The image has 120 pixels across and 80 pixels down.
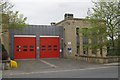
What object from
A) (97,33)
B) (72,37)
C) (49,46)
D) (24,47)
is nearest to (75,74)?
(97,33)

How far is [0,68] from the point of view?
1036 inches

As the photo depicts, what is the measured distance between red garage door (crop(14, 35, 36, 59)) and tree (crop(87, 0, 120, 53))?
11.9m

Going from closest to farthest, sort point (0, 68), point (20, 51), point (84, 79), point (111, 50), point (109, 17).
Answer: point (84, 79) < point (0, 68) < point (109, 17) < point (111, 50) < point (20, 51)

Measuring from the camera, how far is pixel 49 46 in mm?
42844

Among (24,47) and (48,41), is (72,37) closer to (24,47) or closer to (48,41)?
(48,41)

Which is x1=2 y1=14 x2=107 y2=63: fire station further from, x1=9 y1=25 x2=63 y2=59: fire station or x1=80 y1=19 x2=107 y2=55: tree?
x1=80 y1=19 x2=107 y2=55: tree

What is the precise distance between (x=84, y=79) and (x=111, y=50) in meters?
23.1

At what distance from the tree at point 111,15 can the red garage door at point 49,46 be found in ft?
34.0

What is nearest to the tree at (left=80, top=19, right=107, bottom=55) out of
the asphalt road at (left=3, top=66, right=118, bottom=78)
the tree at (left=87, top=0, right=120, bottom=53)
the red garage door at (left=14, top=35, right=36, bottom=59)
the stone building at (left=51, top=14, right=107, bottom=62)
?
the tree at (left=87, top=0, right=120, bottom=53)

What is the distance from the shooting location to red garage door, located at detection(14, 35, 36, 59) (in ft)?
135

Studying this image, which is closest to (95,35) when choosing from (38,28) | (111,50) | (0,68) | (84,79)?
(111,50)

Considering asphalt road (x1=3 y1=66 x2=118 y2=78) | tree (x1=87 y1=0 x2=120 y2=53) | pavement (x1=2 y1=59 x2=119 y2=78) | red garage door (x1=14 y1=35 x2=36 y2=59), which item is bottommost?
pavement (x1=2 y1=59 x2=119 y2=78)

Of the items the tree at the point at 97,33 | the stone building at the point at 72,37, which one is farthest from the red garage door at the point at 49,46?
the tree at the point at 97,33

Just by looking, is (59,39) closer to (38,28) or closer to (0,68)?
(38,28)
